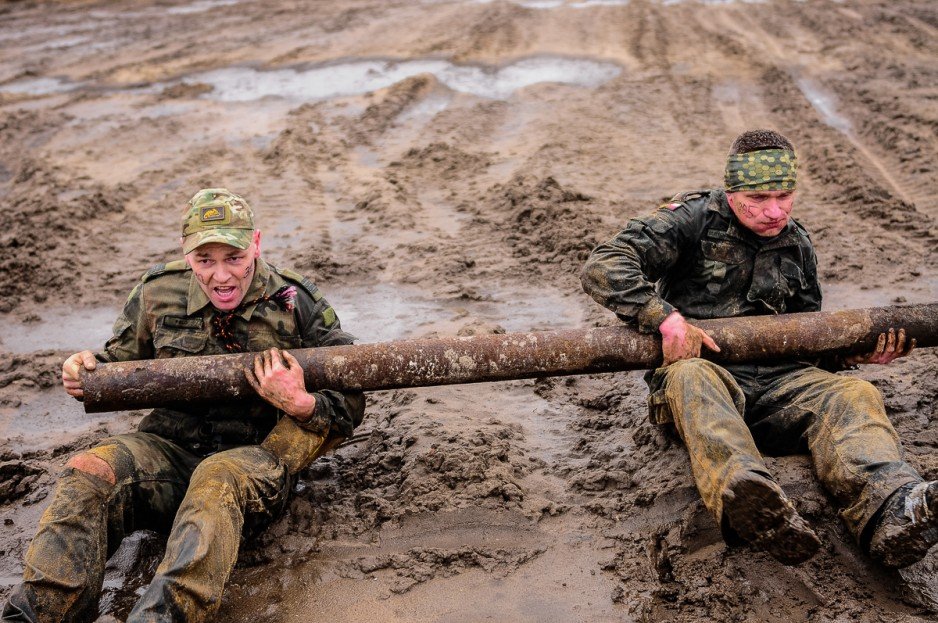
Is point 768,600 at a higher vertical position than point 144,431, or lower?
lower

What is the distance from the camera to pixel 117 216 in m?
8.09

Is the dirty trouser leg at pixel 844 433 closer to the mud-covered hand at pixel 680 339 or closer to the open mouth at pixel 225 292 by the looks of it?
the mud-covered hand at pixel 680 339

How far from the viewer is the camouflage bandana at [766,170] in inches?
160

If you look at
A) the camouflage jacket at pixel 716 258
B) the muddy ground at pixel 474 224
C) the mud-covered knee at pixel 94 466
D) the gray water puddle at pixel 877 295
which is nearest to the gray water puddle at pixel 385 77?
the muddy ground at pixel 474 224

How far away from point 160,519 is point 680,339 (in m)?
2.41

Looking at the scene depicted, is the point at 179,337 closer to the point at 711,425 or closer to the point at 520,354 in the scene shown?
the point at 520,354

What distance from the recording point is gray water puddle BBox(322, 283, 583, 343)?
592 centimetres

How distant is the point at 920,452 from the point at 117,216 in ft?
22.6

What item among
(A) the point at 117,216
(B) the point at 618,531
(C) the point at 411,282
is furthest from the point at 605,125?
(B) the point at 618,531

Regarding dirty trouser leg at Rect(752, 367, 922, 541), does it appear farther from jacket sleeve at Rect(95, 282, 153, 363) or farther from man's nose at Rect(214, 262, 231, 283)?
jacket sleeve at Rect(95, 282, 153, 363)

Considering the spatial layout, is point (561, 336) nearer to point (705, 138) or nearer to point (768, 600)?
point (768, 600)

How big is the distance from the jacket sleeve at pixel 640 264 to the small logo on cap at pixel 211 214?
1.69 meters

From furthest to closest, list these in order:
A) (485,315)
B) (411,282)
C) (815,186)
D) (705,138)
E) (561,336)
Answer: (705,138), (815,186), (411,282), (485,315), (561,336)

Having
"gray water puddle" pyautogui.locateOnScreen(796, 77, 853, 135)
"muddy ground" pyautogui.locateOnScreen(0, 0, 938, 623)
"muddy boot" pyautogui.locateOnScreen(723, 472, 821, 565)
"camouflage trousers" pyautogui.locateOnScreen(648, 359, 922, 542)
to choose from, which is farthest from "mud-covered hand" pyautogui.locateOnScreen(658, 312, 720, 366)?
"gray water puddle" pyautogui.locateOnScreen(796, 77, 853, 135)
